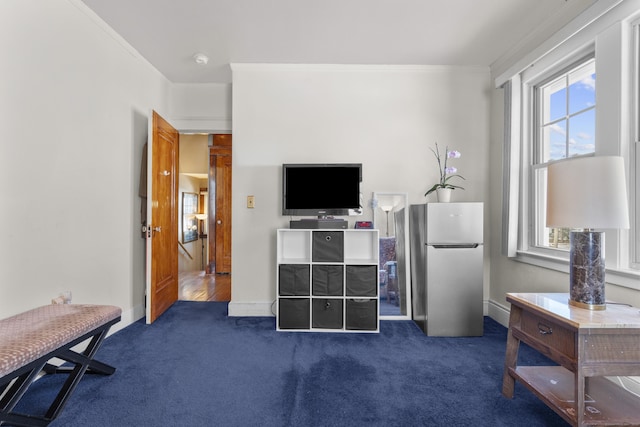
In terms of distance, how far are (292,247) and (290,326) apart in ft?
2.61

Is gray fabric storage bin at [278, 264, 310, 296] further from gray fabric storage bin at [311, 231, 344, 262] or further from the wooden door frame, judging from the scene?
the wooden door frame

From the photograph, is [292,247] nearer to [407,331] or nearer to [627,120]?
[407,331]

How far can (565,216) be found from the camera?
1.46 m

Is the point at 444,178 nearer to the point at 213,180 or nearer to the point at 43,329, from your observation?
the point at 43,329

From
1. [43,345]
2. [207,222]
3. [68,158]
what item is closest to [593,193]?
[43,345]

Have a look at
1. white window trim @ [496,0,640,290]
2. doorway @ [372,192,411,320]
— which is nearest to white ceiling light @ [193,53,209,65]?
doorway @ [372,192,411,320]

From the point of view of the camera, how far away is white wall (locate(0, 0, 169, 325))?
1.77 m

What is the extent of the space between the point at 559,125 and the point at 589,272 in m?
1.55

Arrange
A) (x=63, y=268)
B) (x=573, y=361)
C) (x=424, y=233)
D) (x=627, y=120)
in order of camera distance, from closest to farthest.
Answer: (x=573, y=361) < (x=627, y=120) < (x=63, y=268) < (x=424, y=233)

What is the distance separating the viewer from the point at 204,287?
4.47 meters

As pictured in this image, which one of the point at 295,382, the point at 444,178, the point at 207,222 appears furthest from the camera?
the point at 207,222

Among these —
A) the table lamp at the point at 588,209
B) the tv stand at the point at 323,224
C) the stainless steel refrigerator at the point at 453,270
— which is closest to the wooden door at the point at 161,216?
the tv stand at the point at 323,224

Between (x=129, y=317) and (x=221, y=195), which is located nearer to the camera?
(x=129, y=317)

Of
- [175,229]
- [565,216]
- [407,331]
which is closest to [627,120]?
[565,216]
